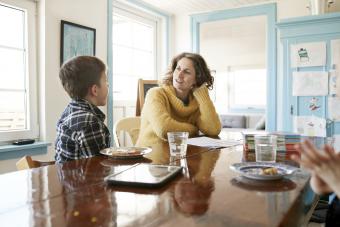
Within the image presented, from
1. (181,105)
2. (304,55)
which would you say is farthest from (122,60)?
(181,105)

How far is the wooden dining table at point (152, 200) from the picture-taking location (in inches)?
22.7

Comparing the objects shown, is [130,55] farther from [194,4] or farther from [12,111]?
[12,111]

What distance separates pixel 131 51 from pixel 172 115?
7.87 feet

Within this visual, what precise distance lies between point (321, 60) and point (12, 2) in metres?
2.80

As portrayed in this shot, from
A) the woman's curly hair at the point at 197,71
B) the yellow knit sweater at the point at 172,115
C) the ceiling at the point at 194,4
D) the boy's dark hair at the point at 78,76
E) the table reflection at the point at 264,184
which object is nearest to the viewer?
the table reflection at the point at 264,184

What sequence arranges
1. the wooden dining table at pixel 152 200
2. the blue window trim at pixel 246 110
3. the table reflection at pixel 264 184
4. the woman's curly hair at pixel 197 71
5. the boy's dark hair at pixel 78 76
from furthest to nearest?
1. the blue window trim at pixel 246 110
2. the woman's curly hair at pixel 197 71
3. the boy's dark hair at pixel 78 76
4. the table reflection at pixel 264 184
5. the wooden dining table at pixel 152 200

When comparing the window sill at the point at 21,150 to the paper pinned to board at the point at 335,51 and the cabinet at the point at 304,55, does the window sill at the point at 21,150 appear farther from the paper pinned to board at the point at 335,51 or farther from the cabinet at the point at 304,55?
the paper pinned to board at the point at 335,51

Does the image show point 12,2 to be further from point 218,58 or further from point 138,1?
point 218,58

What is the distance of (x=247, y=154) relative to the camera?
1337 millimetres

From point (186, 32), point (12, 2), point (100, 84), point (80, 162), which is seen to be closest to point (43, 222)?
point (80, 162)

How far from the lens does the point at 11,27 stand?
105 inches

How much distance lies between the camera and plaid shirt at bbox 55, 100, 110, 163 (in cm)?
133

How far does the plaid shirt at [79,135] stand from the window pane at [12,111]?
1460 mm

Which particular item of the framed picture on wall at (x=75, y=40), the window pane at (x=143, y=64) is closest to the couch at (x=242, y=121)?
the window pane at (x=143, y=64)
